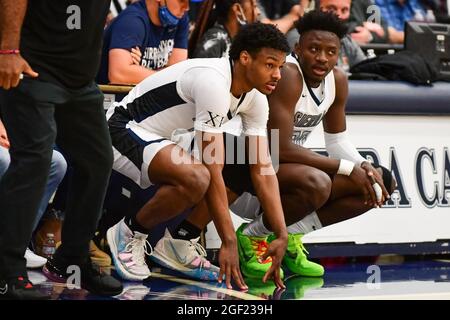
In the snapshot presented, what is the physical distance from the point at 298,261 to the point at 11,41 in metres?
2.33

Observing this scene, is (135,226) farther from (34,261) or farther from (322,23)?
(322,23)

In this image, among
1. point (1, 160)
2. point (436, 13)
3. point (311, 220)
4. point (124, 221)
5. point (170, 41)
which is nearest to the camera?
point (1, 160)

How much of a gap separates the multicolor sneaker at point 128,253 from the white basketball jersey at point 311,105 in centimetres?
109

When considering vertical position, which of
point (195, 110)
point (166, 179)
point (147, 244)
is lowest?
point (147, 244)

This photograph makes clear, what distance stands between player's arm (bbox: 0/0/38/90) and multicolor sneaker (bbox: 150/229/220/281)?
5.57 ft

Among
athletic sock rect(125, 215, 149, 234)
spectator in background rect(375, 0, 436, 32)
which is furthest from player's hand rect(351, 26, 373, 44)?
athletic sock rect(125, 215, 149, 234)

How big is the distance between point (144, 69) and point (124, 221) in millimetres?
1019

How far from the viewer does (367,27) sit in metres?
7.72

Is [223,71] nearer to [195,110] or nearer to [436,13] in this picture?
[195,110]

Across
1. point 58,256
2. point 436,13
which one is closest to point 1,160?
point 58,256

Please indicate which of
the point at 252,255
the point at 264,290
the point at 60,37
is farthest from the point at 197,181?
the point at 60,37

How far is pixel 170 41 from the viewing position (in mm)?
5871

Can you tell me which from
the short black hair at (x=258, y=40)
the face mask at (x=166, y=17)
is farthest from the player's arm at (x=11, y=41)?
the face mask at (x=166, y=17)
